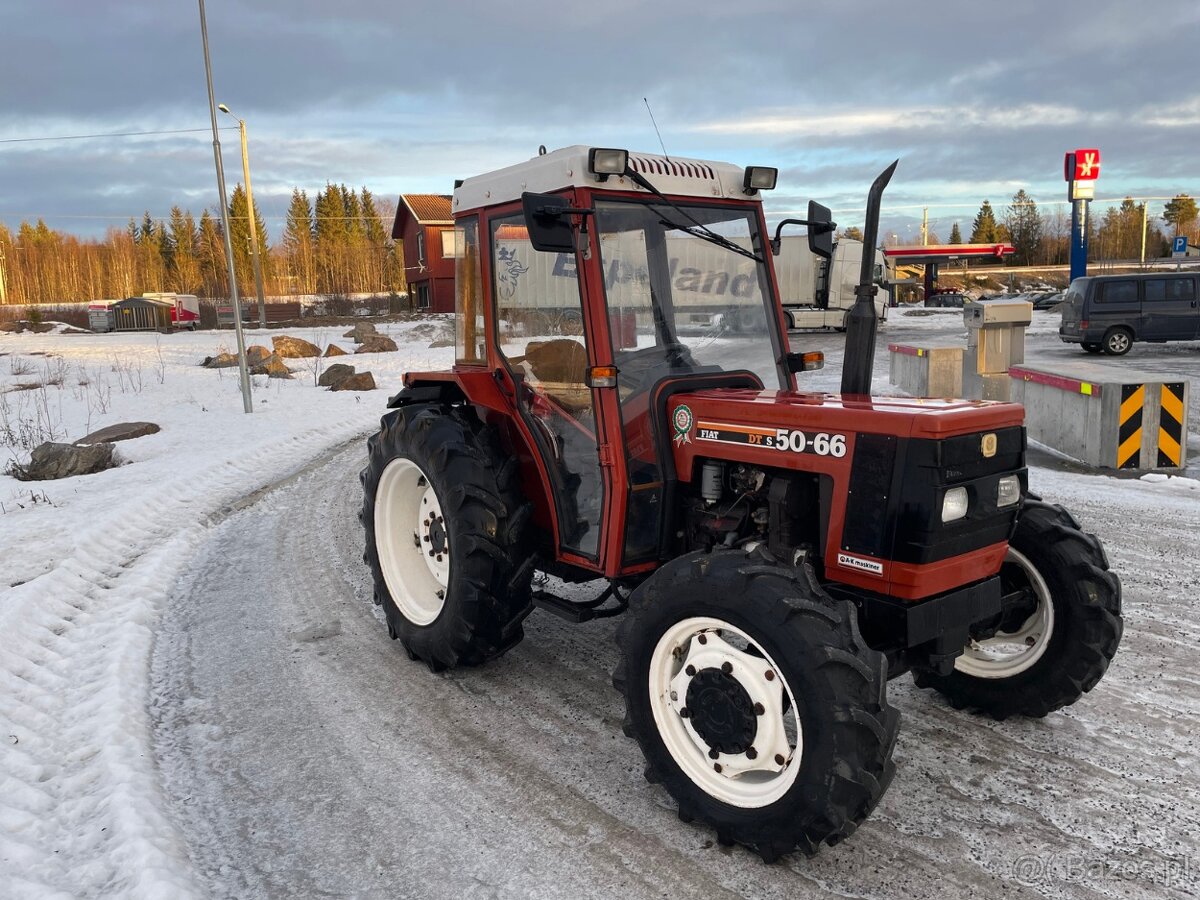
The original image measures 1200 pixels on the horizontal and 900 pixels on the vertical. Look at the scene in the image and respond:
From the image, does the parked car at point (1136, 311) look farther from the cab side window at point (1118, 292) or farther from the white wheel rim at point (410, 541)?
the white wheel rim at point (410, 541)

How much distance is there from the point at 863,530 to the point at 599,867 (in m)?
1.43

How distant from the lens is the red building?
43.2 m

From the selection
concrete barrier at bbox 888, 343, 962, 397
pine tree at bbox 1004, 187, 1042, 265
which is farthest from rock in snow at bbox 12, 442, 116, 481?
pine tree at bbox 1004, 187, 1042, 265

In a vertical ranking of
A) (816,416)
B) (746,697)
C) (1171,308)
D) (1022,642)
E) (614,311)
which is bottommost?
(1022,642)

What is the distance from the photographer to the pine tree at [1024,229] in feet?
262

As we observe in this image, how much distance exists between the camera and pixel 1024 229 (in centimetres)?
8156

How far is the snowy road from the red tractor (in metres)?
0.22

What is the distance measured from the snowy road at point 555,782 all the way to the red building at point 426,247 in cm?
3729

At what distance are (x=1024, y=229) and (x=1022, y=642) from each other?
8974cm

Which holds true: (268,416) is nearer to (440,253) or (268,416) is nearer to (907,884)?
(907,884)

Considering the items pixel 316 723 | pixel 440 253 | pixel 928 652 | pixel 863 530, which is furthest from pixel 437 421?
pixel 440 253

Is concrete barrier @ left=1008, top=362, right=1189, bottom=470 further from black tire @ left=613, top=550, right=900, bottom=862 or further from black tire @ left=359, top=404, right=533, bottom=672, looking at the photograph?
black tire @ left=613, top=550, right=900, bottom=862

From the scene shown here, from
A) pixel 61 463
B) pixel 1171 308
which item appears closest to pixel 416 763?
pixel 61 463

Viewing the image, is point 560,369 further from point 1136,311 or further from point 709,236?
point 1136,311
